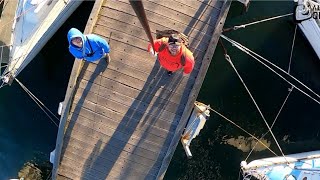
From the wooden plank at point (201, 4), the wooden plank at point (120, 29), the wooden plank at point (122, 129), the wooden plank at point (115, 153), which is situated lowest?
the wooden plank at point (115, 153)

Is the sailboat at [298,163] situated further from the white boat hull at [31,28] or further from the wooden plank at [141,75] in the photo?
the white boat hull at [31,28]

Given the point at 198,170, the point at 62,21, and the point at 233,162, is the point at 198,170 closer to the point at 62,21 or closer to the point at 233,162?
the point at 233,162

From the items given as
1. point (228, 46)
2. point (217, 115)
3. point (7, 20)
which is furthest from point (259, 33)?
point (7, 20)

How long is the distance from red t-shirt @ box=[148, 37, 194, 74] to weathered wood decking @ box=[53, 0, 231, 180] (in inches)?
27.2

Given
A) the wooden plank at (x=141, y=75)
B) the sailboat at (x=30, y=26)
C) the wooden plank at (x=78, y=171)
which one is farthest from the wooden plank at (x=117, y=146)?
the sailboat at (x=30, y=26)

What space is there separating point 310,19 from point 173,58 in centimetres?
450

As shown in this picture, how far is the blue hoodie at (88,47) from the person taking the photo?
8352 mm

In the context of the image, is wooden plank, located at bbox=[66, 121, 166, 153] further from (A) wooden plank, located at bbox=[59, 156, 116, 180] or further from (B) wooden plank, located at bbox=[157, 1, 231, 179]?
(A) wooden plank, located at bbox=[59, 156, 116, 180]

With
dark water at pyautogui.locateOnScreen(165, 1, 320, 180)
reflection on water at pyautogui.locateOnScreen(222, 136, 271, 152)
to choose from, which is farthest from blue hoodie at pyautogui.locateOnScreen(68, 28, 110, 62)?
reflection on water at pyautogui.locateOnScreen(222, 136, 271, 152)

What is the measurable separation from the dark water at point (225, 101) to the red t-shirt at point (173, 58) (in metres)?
3.64

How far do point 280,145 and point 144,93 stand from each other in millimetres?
4787

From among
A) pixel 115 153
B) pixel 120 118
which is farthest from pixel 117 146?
pixel 120 118

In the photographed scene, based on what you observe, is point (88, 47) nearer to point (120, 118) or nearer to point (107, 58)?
point (107, 58)

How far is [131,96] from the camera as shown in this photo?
31.6 ft
